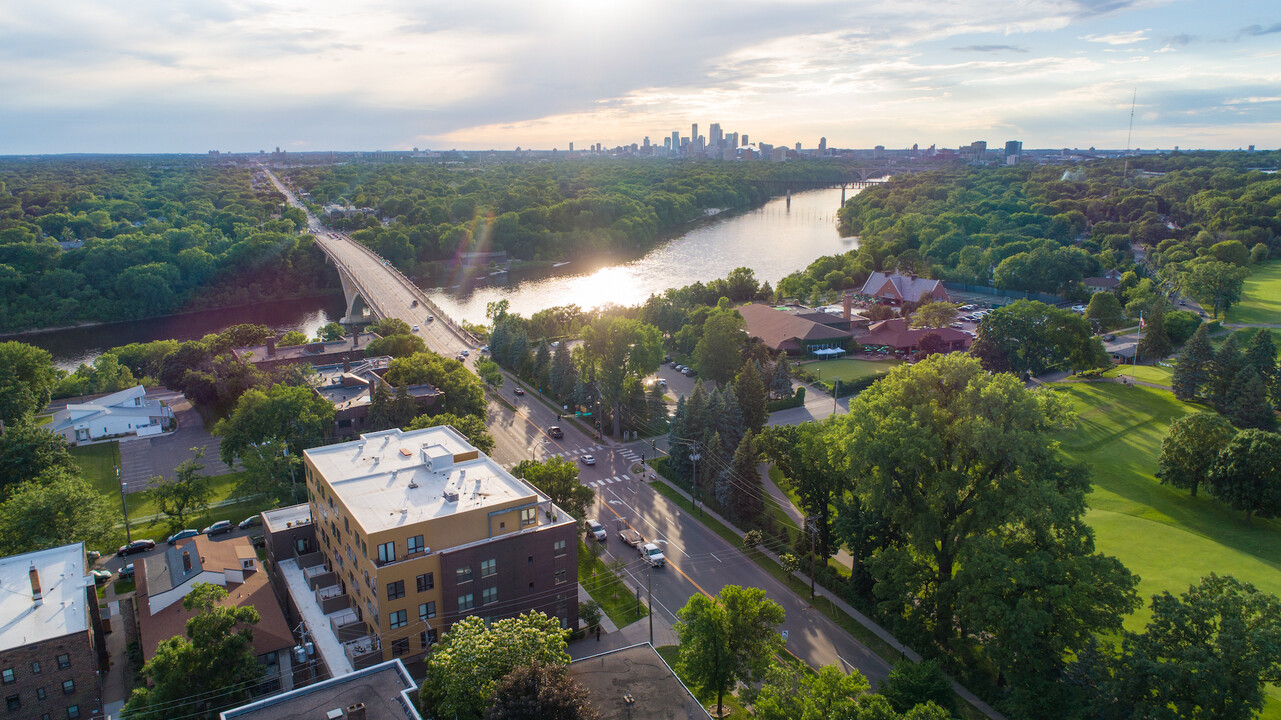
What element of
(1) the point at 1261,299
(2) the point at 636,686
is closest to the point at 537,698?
(2) the point at 636,686

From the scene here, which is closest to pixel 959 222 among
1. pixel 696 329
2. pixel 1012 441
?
pixel 696 329

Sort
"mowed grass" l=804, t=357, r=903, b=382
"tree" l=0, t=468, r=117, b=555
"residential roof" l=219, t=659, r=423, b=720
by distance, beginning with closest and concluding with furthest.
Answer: "residential roof" l=219, t=659, r=423, b=720 → "tree" l=0, t=468, r=117, b=555 → "mowed grass" l=804, t=357, r=903, b=382

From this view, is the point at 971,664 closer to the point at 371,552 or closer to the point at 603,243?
the point at 371,552

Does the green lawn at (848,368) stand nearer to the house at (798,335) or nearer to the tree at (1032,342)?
the house at (798,335)

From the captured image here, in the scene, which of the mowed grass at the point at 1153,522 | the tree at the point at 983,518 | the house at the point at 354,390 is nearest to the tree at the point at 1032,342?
the mowed grass at the point at 1153,522

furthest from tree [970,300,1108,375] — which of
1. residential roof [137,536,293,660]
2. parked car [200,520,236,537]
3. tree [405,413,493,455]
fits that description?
parked car [200,520,236,537]

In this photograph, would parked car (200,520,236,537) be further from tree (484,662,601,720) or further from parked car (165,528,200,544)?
tree (484,662,601,720)
